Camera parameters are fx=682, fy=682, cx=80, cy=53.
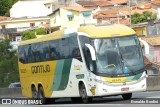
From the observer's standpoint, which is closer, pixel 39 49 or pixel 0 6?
pixel 39 49

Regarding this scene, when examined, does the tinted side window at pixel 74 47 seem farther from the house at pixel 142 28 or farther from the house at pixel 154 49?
the house at pixel 142 28

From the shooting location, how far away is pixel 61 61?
28.9 m

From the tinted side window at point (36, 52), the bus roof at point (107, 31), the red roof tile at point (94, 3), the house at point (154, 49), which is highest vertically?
the bus roof at point (107, 31)

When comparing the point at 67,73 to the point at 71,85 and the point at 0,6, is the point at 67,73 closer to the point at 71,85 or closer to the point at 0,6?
the point at 71,85

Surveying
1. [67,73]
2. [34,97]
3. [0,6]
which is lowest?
[0,6]

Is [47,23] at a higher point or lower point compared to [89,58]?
lower

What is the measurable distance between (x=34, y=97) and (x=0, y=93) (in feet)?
50.0

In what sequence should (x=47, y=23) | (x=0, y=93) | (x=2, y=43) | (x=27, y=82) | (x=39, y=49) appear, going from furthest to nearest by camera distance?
1. (x=47, y=23)
2. (x=2, y=43)
3. (x=0, y=93)
4. (x=27, y=82)
5. (x=39, y=49)

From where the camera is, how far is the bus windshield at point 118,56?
1021 inches

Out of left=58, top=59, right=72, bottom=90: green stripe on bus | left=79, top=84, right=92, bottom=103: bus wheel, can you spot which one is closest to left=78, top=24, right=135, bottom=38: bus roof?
left=58, top=59, right=72, bottom=90: green stripe on bus

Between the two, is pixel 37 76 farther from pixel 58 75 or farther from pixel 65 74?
pixel 65 74

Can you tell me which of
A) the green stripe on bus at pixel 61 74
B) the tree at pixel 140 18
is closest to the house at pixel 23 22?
the tree at pixel 140 18

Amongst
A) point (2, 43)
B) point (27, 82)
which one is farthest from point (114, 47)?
point (2, 43)

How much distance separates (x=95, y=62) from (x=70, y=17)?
10617cm
